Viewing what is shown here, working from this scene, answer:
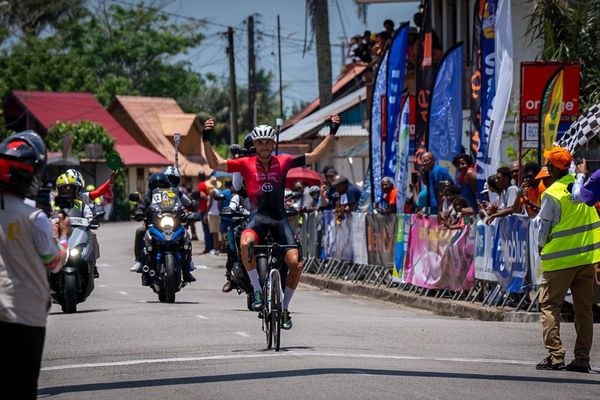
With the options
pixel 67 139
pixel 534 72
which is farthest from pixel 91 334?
pixel 67 139

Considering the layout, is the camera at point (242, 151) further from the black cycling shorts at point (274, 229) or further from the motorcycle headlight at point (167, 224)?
the black cycling shorts at point (274, 229)

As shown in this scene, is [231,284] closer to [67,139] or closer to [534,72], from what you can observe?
[534,72]

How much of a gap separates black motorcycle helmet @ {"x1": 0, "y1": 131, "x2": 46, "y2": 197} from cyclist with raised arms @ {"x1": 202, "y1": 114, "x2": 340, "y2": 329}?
539 centimetres

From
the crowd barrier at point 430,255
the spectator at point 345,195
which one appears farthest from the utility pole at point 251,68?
the spectator at point 345,195

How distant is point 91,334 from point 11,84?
70.1m

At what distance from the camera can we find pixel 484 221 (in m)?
17.8

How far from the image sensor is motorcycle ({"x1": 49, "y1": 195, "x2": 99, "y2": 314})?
54.5ft

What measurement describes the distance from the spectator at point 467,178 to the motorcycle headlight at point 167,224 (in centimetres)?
445

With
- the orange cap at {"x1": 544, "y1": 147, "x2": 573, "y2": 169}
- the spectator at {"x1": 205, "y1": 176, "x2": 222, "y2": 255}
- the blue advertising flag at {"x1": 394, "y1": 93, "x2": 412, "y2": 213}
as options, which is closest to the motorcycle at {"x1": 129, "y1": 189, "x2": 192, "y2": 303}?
the blue advertising flag at {"x1": 394, "y1": 93, "x2": 412, "y2": 213}

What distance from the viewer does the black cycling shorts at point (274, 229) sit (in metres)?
13.2

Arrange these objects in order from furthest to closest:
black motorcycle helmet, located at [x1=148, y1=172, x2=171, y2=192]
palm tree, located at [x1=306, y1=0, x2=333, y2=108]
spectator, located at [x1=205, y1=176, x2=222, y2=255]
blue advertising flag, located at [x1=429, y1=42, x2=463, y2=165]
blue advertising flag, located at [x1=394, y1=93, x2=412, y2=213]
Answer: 1. palm tree, located at [x1=306, y1=0, x2=333, y2=108]
2. spectator, located at [x1=205, y1=176, x2=222, y2=255]
3. blue advertising flag, located at [x1=394, y1=93, x2=412, y2=213]
4. blue advertising flag, located at [x1=429, y1=42, x2=463, y2=165]
5. black motorcycle helmet, located at [x1=148, y1=172, x2=171, y2=192]

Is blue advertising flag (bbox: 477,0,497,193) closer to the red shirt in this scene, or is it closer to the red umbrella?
the red umbrella

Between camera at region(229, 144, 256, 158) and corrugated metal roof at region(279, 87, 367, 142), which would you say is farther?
corrugated metal roof at region(279, 87, 367, 142)

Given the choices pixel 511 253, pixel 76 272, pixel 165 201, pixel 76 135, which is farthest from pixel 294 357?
pixel 76 135
